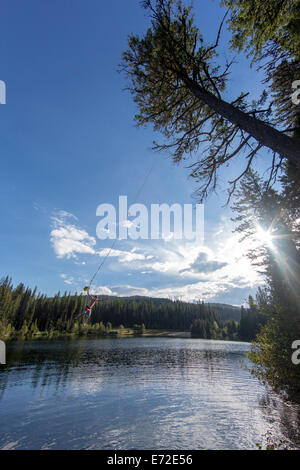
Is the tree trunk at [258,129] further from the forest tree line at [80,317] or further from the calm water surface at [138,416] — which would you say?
the forest tree line at [80,317]

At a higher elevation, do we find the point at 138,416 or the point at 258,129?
the point at 258,129

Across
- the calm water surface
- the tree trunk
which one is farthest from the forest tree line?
the tree trunk

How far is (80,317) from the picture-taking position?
103812mm

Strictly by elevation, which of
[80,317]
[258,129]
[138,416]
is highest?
[258,129]

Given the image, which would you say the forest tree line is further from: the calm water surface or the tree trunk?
the tree trunk

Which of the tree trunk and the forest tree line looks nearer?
the tree trunk

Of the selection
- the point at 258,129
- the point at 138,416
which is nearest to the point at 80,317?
the point at 138,416

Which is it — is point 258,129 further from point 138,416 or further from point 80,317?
point 80,317

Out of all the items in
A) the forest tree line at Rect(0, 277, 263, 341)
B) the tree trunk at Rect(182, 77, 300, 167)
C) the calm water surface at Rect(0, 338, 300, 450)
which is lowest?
the forest tree line at Rect(0, 277, 263, 341)

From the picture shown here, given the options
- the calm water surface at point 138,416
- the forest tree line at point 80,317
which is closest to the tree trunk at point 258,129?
the calm water surface at point 138,416

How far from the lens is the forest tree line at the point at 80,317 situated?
8044 centimetres

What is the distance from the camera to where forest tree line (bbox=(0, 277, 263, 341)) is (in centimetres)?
8044
